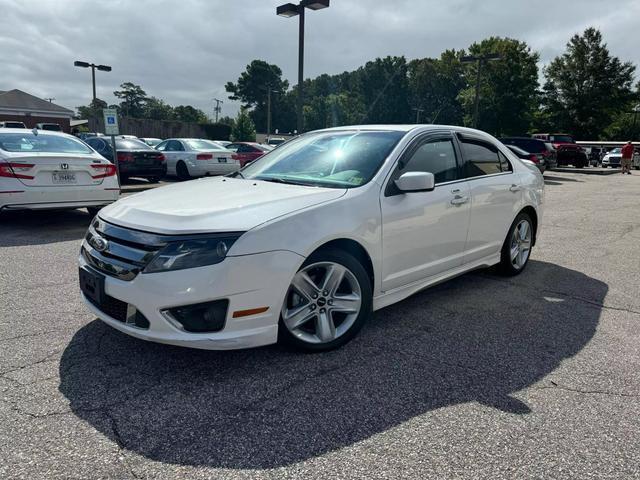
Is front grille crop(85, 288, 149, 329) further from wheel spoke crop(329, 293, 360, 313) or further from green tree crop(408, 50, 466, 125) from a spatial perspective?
green tree crop(408, 50, 466, 125)

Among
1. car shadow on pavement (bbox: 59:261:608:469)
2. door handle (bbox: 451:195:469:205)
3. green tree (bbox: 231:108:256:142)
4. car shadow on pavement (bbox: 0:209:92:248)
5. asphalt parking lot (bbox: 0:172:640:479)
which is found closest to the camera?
asphalt parking lot (bbox: 0:172:640:479)

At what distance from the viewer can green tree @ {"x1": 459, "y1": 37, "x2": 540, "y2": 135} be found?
37906 millimetres

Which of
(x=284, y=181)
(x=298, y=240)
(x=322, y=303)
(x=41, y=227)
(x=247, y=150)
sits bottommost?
(x=41, y=227)

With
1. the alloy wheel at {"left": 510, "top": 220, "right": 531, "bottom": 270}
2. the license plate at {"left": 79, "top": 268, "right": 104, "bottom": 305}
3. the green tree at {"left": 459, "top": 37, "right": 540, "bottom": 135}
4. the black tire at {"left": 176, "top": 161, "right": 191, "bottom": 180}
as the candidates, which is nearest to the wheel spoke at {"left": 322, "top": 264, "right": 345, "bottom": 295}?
the license plate at {"left": 79, "top": 268, "right": 104, "bottom": 305}

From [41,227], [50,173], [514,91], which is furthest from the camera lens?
[514,91]

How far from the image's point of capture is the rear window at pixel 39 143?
22.5 ft

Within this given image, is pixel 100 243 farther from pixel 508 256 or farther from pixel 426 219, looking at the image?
pixel 508 256

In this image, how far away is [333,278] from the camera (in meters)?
3.14

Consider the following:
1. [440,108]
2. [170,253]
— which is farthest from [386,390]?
[440,108]

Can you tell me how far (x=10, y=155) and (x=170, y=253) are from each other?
535cm

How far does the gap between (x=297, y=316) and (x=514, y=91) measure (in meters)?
40.4

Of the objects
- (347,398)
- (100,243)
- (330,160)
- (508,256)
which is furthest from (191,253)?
(508,256)

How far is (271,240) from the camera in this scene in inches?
108

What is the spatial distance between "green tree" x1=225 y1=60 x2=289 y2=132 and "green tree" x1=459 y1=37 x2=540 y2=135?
5893 cm
